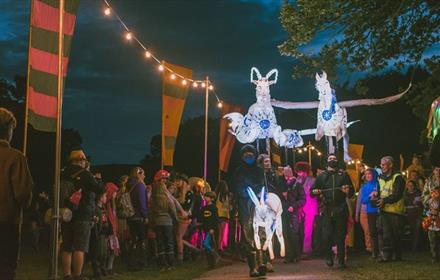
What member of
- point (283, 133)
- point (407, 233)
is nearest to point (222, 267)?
point (407, 233)

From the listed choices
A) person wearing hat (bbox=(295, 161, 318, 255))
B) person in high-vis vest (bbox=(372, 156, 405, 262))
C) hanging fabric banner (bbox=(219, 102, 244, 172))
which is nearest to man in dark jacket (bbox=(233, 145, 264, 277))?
person in high-vis vest (bbox=(372, 156, 405, 262))

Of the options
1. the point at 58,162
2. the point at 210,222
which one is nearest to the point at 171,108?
the point at 210,222

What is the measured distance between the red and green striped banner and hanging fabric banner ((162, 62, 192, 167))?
726 centimetres

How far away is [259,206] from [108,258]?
3.54 metres

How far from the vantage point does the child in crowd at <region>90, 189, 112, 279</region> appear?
12367mm

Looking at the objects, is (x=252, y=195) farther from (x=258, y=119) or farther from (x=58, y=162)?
(x=258, y=119)

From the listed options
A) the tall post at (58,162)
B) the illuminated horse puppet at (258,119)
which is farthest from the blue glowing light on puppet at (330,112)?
the tall post at (58,162)

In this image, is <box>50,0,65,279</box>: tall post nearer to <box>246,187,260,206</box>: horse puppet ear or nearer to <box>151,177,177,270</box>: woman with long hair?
<box>246,187,260,206</box>: horse puppet ear

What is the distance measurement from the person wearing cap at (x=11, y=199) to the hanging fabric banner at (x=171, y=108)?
36.5ft

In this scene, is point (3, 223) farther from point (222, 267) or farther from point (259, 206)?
point (222, 267)

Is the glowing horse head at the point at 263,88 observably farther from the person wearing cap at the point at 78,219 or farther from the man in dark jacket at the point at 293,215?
the person wearing cap at the point at 78,219

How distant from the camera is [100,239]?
1286 cm

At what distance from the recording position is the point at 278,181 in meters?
15.0

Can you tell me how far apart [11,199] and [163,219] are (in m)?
8.17
